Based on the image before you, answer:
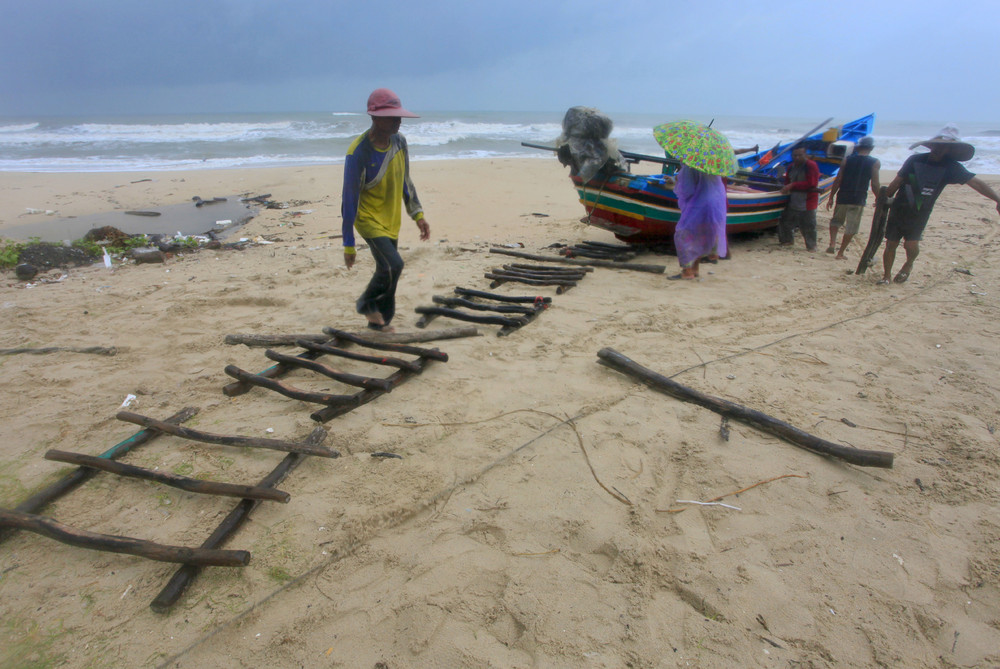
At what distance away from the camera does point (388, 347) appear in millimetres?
3973

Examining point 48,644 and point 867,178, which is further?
point 867,178

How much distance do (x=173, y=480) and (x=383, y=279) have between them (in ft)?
7.09

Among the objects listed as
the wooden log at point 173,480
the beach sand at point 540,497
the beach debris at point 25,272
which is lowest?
the beach sand at point 540,497

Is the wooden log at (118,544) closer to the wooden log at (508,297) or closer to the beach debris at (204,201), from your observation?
the wooden log at (508,297)

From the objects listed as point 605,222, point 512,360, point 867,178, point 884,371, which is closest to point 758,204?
point 867,178

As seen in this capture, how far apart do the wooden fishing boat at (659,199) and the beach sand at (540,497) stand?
198 cm

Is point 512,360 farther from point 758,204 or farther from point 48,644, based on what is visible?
point 758,204

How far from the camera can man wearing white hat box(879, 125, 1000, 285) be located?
556cm

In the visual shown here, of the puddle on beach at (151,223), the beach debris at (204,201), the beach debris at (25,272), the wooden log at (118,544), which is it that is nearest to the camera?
the wooden log at (118,544)

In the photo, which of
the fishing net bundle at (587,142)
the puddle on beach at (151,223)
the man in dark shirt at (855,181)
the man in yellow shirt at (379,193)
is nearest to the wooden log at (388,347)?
the man in yellow shirt at (379,193)

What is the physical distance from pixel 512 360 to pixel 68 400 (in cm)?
301

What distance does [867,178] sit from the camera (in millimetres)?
7137

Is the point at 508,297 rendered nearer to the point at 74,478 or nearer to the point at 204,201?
the point at 74,478

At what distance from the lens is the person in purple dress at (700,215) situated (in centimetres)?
586
